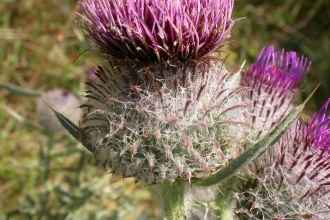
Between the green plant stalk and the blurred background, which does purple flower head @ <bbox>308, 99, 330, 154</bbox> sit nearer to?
the green plant stalk

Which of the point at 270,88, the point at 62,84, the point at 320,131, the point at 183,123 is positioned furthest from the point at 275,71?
the point at 62,84

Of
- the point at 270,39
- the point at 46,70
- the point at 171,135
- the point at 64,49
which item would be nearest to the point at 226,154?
the point at 171,135

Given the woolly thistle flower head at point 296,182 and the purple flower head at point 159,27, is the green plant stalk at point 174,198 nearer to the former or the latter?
the woolly thistle flower head at point 296,182

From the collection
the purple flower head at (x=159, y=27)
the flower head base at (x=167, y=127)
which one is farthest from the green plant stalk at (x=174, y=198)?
the purple flower head at (x=159, y=27)

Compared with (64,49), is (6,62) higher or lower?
lower

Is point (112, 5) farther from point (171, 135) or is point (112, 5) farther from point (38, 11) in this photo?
point (38, 11)

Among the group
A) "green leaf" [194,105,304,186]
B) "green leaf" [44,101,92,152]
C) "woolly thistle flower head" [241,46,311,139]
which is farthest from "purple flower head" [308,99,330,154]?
"green leaf" [44,101,92,152]

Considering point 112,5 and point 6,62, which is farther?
point 6,62
